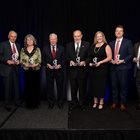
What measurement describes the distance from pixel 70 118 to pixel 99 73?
36.2 inches

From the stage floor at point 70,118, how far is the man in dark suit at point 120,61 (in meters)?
0.39

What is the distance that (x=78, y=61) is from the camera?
4.72 meters

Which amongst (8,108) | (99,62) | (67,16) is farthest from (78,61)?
(8,108)

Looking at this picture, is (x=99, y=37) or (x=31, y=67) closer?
(x=99, y=37)

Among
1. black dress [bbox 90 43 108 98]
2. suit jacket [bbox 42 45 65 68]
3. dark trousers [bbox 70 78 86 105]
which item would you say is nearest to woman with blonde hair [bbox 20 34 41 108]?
suit jacket [bbox 42 45 65 68]

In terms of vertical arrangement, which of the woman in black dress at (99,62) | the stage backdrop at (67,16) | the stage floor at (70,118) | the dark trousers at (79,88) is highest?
the stage backdrop at (67,16)

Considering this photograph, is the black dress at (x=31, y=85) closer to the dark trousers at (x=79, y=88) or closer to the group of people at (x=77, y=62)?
the group of people at (x=77, y=62)

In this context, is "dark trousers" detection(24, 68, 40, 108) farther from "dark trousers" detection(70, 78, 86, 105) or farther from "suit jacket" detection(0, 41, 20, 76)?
"dark trousers" detection(70, 78, 86, 105)

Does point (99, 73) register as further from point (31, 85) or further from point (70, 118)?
point (31, 85)

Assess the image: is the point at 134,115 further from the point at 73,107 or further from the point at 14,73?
the point at 14,73

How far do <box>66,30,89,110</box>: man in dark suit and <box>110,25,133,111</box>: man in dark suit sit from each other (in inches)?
19.2

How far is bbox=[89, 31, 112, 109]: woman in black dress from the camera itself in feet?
15.2

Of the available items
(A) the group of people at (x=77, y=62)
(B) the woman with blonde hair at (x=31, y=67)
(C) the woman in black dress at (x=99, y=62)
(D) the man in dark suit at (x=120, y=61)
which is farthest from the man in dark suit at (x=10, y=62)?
(D) the man in dark suit at (x=120, y=61)

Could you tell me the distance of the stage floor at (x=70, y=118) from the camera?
4035mm
